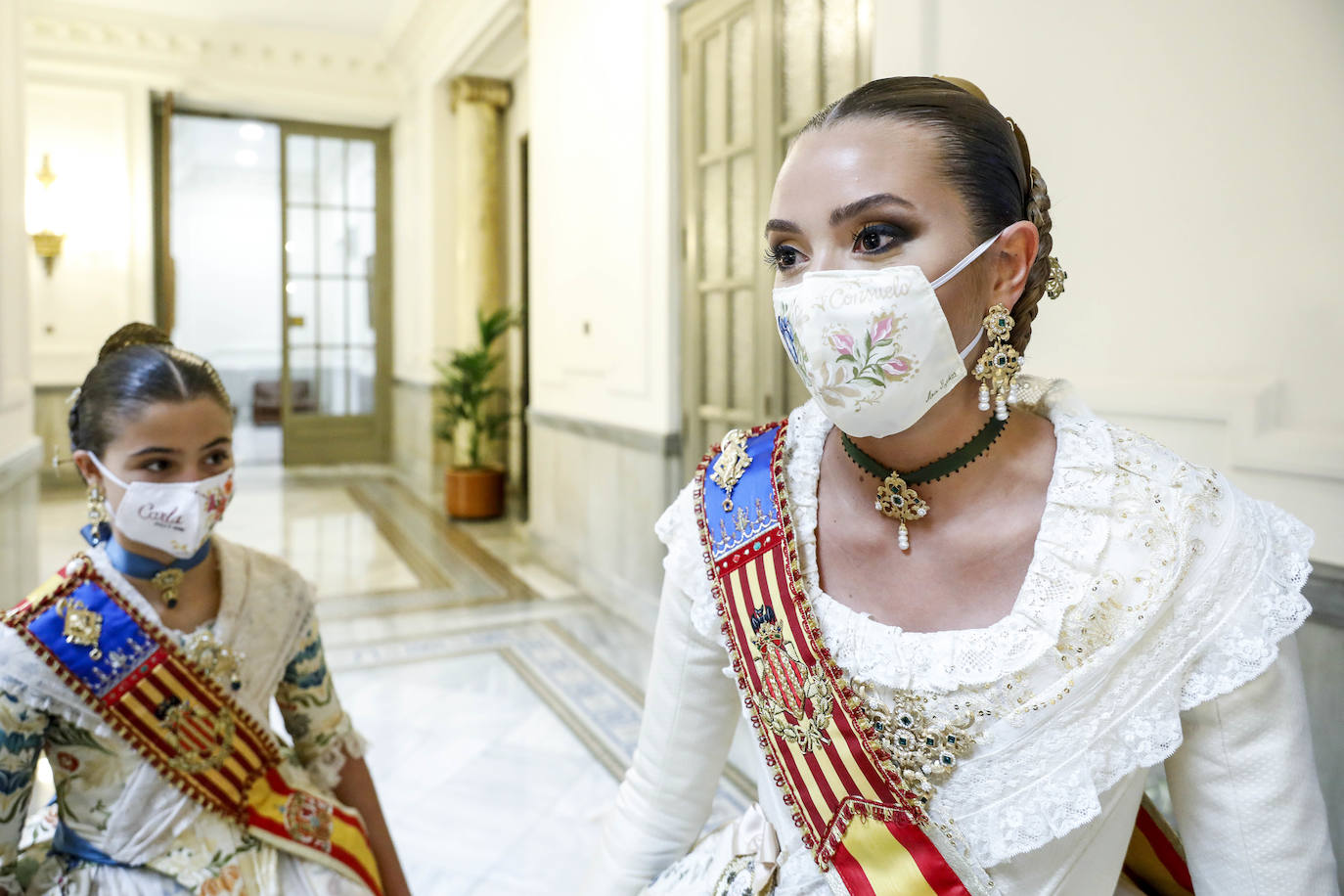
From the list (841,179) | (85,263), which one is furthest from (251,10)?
(841,179)

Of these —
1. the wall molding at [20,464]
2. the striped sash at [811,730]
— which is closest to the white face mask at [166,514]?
the striped sash at [811,730]

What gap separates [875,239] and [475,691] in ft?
9.54

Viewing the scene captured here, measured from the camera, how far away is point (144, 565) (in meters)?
1.28

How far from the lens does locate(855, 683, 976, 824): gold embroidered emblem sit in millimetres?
888

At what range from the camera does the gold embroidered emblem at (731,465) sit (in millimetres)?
1091

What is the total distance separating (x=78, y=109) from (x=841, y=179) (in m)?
8.79

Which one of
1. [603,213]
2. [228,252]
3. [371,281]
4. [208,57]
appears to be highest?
[208,57]

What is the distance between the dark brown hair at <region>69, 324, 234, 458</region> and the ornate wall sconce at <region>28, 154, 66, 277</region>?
7598mm

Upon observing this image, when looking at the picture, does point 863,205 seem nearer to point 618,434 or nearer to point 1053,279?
point 1053,279

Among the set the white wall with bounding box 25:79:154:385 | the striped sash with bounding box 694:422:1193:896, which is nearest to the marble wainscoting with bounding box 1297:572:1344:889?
the striped sash with bounding box 694:422:1193:896

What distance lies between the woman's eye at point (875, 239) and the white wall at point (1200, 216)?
1.05 m

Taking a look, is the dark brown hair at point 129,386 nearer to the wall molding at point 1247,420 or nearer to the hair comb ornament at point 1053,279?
the hair comb ornament at point 1053,279

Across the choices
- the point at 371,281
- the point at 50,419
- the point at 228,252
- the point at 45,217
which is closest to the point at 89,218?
the point at 45,217

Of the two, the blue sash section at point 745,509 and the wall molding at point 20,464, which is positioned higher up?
the blue sash section at point 745,509
